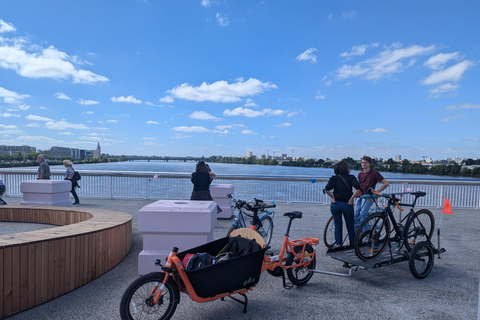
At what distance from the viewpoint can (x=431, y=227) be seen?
5289 millimetres

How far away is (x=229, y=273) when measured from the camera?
2805 millimetres

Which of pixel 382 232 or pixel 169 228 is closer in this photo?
pixel 169 228

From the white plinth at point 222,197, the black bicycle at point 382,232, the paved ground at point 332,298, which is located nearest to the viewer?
the paved ground at point 332,298

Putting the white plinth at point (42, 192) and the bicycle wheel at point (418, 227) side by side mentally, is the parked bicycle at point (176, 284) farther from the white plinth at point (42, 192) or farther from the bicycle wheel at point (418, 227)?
the white plinth at point (42, 192)

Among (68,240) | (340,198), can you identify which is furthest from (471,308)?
(68,240)

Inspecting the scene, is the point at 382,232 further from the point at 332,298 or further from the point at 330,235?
the point at 330,235

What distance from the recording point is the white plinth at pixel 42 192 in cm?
900

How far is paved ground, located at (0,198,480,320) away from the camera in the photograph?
307 centimetres

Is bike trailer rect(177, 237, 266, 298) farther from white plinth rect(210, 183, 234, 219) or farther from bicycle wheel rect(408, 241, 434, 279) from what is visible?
white plinth rect(210, 183, 234, 219)

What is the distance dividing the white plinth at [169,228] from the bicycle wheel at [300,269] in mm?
1163

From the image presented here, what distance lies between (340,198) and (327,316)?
2.25 metres

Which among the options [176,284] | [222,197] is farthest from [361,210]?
[222,197]

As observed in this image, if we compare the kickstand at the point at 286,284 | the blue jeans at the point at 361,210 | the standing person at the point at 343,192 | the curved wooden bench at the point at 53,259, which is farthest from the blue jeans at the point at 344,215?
the curved wooden bench at the point at 53,259

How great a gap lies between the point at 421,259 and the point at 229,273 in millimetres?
3112
